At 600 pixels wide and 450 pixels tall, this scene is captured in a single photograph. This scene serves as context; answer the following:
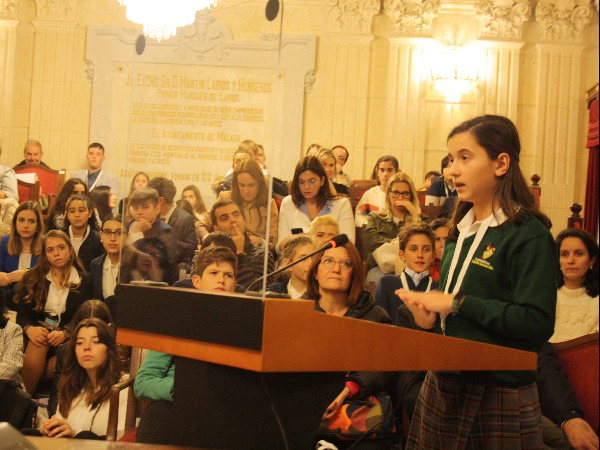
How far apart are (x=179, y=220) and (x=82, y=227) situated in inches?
142

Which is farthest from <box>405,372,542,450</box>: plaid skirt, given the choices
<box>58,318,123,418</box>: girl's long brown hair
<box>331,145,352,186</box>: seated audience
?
<box>331,145,352,186</box>: seated audience

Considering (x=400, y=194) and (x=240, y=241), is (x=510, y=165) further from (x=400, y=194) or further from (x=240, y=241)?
(x=400, y=194)

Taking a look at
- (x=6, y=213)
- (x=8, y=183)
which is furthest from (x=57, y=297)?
(x=8, y=183)

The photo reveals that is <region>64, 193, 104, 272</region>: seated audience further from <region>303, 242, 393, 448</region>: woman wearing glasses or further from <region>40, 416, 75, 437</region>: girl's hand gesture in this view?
<region>303, 242, 393, 448</region>: woman wearing glasses

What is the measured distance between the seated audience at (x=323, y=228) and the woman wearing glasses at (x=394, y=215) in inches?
27.8

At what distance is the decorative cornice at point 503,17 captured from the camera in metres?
8.93

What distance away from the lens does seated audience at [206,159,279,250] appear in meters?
1.63

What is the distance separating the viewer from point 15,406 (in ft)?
11.1

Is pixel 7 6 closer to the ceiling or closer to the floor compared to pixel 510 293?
closer to the ceiling

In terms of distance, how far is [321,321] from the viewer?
1360 mm

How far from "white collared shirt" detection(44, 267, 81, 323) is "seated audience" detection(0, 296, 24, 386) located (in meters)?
0.28

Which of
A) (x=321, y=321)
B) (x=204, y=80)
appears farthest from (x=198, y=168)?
(x=321, y=321)

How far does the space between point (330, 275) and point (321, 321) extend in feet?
5.67

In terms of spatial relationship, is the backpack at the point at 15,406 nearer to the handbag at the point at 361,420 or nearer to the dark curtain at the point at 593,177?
the handbag at the point at 361,420
